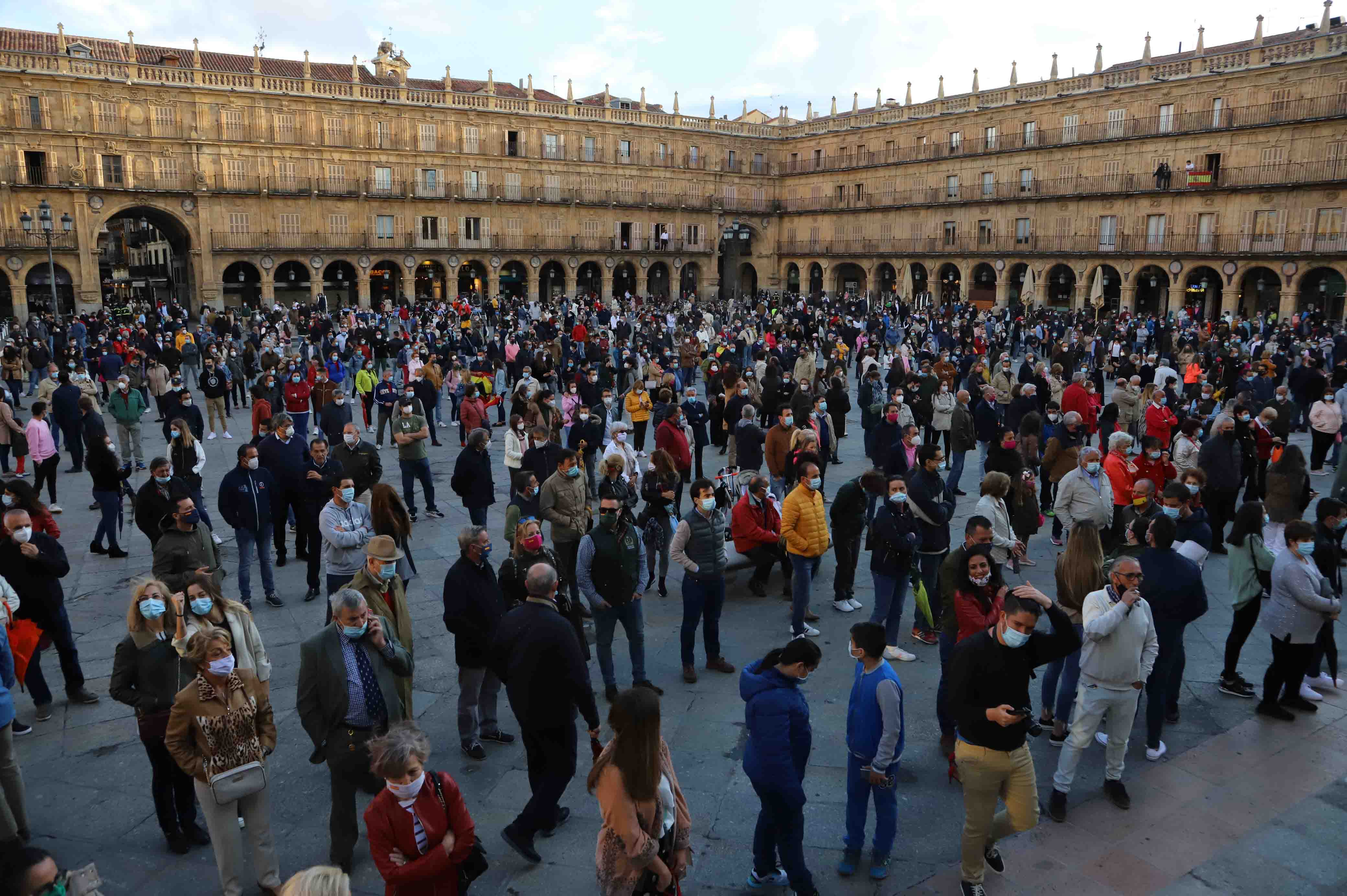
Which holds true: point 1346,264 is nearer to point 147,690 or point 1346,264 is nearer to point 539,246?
point 539,246

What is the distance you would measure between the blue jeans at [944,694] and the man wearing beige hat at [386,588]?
9.77ft

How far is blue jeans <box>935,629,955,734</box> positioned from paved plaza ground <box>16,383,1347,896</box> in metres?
0.16

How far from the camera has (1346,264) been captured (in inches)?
1177

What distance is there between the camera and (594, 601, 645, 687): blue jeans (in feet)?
19.1

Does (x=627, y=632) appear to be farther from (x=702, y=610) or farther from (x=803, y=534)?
(x=803, y=534)

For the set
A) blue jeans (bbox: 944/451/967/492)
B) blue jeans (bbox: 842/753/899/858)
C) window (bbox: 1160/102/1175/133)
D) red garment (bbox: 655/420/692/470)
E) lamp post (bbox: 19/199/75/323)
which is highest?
window (bbox: 1160/102/1175/133)

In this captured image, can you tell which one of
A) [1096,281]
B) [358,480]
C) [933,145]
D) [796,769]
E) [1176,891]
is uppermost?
[933,145]

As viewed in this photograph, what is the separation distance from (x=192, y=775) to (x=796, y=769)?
8.54 ft

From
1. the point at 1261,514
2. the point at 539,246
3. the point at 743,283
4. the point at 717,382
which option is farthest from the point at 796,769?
the point at 743,283

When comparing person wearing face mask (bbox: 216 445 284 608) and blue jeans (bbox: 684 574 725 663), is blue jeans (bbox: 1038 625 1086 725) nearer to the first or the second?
blue jeans (bbox: 684 574 725 663)

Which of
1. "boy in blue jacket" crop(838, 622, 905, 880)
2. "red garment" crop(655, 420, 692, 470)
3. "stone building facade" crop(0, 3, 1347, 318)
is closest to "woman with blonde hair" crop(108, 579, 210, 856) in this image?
"boy in blue jacket" crop(838, 622, 905, 880)

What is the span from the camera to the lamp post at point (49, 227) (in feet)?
69.1

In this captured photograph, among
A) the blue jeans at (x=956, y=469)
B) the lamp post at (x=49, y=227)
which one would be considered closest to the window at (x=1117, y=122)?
the blue jeans at (x=956, y=469)

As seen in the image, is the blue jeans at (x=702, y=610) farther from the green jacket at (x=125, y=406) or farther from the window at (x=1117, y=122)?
the window at (x=1117, y=122)
